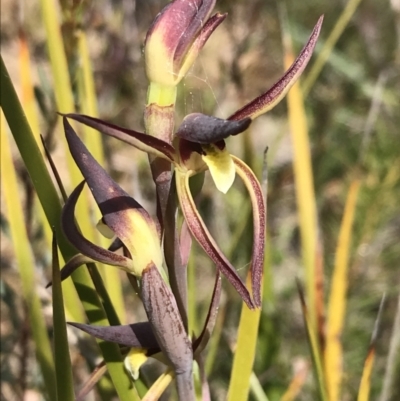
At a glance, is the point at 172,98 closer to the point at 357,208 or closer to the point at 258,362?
the point at 258,362

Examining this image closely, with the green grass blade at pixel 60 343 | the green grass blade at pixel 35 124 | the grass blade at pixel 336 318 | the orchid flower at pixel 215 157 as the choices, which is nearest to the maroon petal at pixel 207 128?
the orchid flower at pixel 215 157

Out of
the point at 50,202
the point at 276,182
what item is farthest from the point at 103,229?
the point at 276,182

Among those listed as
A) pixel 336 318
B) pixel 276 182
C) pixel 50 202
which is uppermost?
pixel 50 202

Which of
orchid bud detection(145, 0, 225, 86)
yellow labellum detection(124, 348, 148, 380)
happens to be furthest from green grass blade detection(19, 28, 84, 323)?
orchid bud detection(145, 0, 225, 86)

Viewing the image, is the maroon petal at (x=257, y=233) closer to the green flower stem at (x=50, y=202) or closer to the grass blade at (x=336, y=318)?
the green flower stem at (x=50, y=202)

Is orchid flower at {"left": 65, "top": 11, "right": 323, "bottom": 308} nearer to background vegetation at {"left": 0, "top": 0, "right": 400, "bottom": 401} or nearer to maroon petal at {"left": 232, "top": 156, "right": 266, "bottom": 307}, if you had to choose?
maroon petal at {"left": 232, "top": 156, "right": 266, "bottom": 307}

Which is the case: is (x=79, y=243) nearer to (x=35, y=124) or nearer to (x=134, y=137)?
(x=134, y=137)

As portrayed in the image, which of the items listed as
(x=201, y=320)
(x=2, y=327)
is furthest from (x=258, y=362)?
(x=2, y=327)
